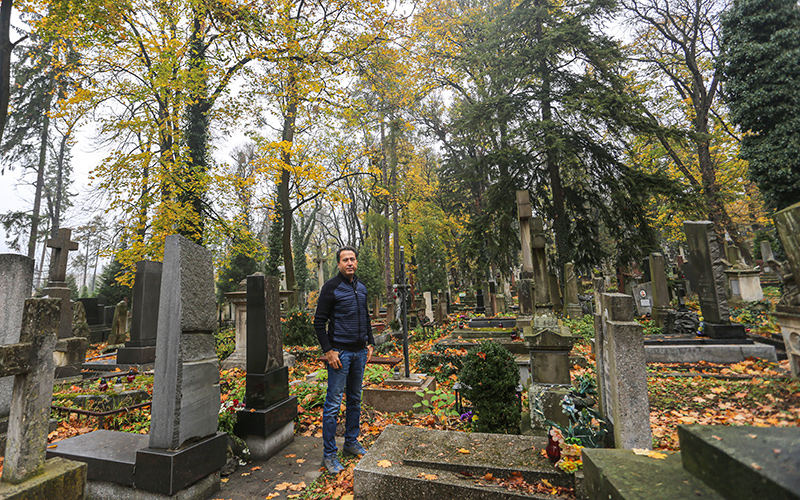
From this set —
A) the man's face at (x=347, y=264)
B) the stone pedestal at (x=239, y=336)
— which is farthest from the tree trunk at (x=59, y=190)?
the man's face at (x=347, y=264)

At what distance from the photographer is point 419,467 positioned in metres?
2.81

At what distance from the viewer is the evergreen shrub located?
3.89 meters

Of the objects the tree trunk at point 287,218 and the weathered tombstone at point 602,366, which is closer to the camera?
the weathered tombstone at point 602,366

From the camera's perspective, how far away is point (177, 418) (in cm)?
274

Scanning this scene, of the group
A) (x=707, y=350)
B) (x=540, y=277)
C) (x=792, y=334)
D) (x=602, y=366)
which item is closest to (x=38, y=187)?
(x=540, y=277)

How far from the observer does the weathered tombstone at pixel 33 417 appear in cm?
176

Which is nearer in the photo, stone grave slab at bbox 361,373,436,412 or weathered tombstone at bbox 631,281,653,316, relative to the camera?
stone grave slab at bbox 361,373,436,412

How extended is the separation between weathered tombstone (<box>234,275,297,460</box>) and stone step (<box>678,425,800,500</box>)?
3776 mm

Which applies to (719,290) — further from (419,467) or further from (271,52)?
(271,52)

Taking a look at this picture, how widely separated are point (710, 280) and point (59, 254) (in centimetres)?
1735

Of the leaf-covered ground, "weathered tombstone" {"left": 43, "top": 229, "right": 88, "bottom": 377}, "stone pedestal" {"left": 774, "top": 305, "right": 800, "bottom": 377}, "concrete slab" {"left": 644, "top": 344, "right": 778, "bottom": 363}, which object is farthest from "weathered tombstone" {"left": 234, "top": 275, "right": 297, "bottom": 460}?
"concrete slab" {"left": 644, "top": 344, "right": 778, "bottom": 363}

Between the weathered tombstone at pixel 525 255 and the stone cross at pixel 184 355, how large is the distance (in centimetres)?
709

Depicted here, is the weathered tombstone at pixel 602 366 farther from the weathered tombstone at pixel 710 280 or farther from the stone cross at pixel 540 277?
the weathered tombstone at pixel 710 280

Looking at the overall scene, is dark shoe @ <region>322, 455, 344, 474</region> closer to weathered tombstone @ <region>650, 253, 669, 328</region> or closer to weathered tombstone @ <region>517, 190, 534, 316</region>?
weathered tombstone @ <region>517, 190, 534, 316</region>
